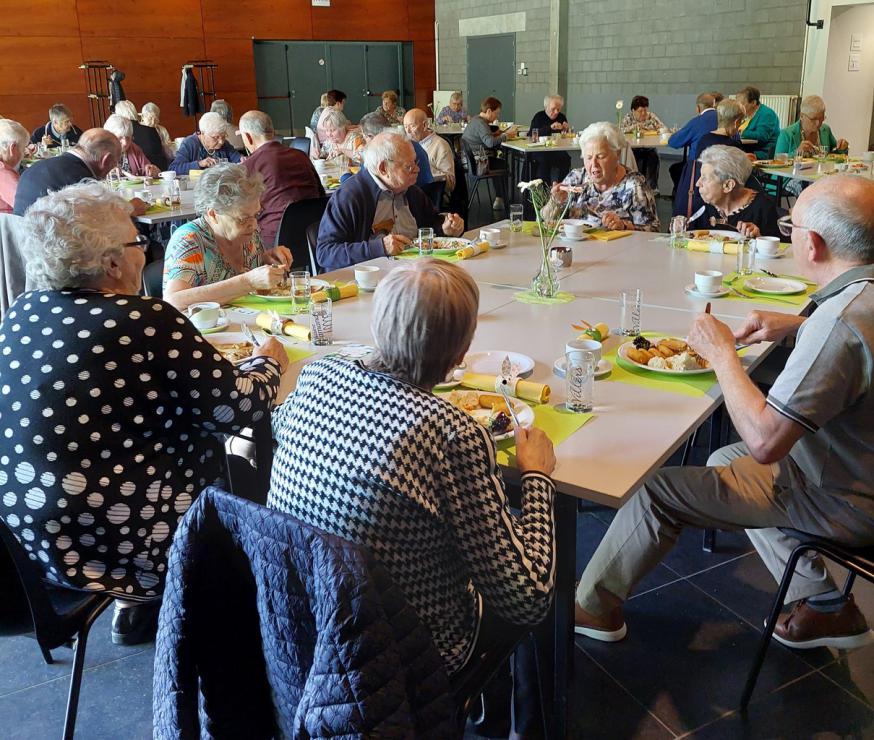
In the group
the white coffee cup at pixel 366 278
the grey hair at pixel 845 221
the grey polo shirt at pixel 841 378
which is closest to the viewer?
the grey polo shirt at pixel 841 378

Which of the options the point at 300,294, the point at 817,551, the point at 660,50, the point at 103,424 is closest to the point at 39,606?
the point at 103,424

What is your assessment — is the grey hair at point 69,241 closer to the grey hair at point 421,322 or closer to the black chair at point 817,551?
the grey hair at point 421,322

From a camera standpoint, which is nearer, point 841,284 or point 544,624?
point 544,624

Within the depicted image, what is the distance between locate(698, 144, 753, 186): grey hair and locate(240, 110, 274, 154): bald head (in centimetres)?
303

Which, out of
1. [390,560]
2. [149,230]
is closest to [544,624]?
[390,560]

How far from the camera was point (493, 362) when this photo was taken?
87.0 inches

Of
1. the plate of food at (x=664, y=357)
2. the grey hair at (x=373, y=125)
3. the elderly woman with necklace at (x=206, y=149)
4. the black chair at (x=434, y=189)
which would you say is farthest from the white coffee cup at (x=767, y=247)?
the elderly woman with necklace at (x=206, y=149)

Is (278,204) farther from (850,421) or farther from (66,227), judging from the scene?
(850,421)

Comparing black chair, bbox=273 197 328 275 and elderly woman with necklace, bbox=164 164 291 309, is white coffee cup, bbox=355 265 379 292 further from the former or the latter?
black chair, bbox=273 197 328 275

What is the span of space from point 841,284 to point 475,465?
1110 millimetres

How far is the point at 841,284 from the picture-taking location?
1.87 metres

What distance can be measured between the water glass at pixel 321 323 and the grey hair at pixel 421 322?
985 mm

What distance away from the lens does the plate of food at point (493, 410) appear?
176cm

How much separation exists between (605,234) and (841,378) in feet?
7.80
